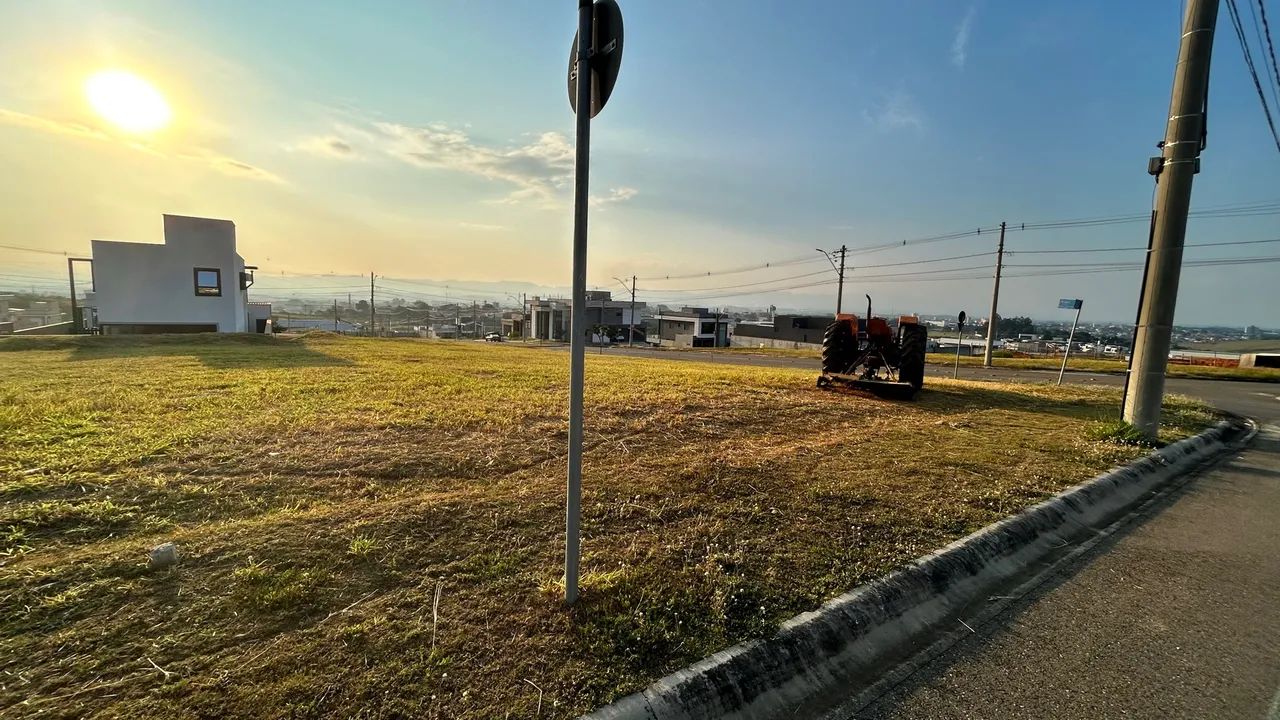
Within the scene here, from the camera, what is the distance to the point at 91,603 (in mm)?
2135

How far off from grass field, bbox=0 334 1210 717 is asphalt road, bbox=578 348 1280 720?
559mm

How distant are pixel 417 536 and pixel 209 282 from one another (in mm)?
27673

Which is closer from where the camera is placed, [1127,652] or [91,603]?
[91,603]

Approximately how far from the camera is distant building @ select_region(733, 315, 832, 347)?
58750 mm

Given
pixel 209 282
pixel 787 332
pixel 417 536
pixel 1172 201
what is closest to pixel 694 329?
pixel 787 332

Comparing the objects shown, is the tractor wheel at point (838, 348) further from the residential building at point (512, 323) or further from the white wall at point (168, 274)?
the residential building at point (512, 323)

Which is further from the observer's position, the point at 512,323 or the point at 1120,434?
the point at 512,323

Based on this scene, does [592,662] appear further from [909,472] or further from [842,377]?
[842,377]

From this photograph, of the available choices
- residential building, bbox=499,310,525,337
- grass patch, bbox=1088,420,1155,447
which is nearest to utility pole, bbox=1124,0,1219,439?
grass patch, bbox=1088,420,1155,447

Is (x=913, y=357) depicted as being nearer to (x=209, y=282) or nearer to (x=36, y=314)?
(x=209, y=282)

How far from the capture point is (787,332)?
64.0 m

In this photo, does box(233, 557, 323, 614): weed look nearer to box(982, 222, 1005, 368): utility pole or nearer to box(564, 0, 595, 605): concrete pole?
box(564, 0, 595, 605): concrete pole

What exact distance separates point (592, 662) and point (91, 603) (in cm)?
215

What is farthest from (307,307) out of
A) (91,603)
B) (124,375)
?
(91,603)
